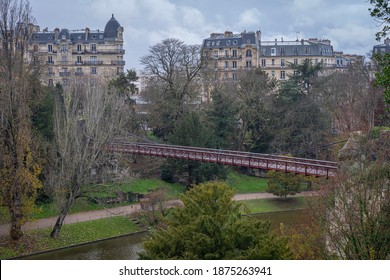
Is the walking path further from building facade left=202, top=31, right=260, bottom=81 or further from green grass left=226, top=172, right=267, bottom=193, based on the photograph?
building facade left=202, top=31, right=260, bottom=81

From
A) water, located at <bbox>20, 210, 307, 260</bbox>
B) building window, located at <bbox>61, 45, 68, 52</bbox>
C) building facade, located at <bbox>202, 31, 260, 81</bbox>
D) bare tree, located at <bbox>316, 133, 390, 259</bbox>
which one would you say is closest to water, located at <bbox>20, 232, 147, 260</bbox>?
water, located at <bbox>20, 210, 307, 260</bbox>

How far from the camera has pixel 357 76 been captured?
42625 millimetres

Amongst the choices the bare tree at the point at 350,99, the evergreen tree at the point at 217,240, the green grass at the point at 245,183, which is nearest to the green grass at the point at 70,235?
the evergreen tree at the point at 217,240

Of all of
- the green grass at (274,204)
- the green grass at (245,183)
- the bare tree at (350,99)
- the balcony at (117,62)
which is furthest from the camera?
the balcony at (117,62)

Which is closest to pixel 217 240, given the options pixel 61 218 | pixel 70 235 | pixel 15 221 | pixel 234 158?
pixel 15 221

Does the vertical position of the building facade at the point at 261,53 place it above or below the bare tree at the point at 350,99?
above

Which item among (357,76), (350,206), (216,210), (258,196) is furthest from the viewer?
(357,76)

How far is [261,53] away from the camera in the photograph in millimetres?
62781

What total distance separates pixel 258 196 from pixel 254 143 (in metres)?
6.50

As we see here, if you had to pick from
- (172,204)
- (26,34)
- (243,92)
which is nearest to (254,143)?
(243,92)

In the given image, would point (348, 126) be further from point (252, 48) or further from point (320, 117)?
point (252, 48)

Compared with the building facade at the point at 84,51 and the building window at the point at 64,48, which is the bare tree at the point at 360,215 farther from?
the building window at the point at 64,48

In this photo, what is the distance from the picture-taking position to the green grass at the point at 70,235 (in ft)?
71.8

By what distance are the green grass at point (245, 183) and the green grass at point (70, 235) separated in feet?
31.7
